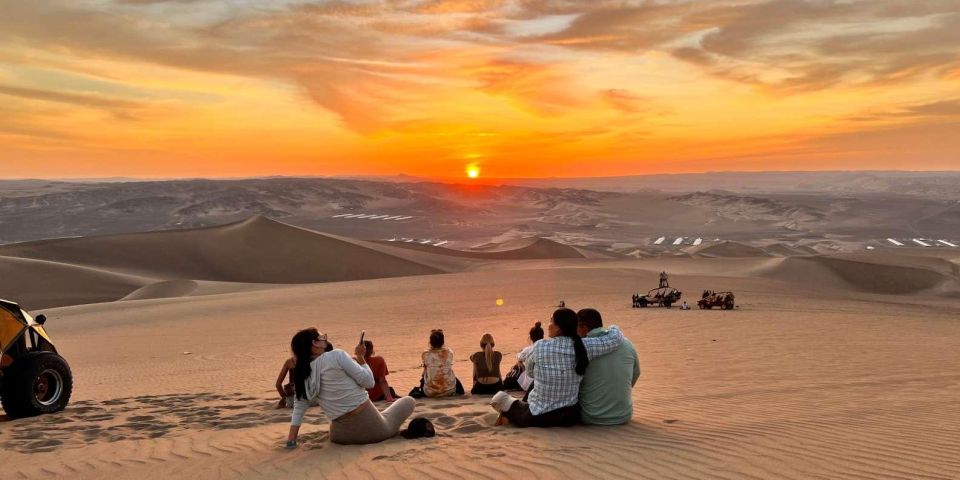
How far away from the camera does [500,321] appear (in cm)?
2203

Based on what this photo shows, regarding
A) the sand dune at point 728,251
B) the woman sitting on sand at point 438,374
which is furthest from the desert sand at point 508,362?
the sand dune at point 728,251

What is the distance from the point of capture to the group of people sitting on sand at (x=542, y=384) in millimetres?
Result: 6910

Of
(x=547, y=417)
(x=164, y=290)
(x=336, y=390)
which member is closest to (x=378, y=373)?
(x=336, y=390)

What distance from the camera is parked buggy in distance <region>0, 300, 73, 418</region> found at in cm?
958

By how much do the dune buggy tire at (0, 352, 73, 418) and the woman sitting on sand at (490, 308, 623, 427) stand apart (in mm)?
6324

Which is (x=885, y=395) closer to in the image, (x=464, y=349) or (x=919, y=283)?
(x=464, y=349)

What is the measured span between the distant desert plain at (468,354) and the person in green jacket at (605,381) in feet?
0.76

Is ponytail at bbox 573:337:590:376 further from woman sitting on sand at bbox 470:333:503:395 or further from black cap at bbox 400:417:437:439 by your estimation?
woman sitting on sand at bbox 470:333:503:395

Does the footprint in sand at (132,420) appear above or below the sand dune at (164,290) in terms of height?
below

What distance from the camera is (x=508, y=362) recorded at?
47.9ft

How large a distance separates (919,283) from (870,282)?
228 cm

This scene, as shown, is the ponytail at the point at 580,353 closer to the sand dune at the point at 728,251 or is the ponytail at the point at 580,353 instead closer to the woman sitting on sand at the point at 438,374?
the woman sitting on sand at the point at 438,374

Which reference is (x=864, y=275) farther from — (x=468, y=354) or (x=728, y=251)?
(x=468, y=354)

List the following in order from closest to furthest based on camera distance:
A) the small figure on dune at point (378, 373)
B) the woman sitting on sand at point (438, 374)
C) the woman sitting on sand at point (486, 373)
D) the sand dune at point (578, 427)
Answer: the sand dune at point (578, 427)
the small figure on dune at point (378, 373)
the woman sitting on sand at point (438, 374)
the woman sitting on sand at point (486, 373)
